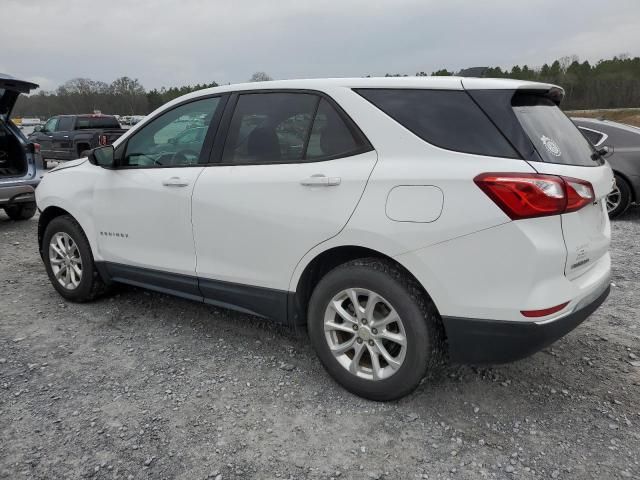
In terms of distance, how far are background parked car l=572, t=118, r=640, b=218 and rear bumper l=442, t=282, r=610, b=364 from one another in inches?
219

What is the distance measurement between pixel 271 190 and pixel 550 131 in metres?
1.49

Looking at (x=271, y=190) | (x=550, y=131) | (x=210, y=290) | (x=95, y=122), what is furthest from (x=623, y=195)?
(x=95, y=122)

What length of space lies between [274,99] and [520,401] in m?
2.25

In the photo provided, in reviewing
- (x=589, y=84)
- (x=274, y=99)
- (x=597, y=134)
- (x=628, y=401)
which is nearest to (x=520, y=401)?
(x=628, y=401)

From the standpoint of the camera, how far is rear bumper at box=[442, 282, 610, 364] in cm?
229

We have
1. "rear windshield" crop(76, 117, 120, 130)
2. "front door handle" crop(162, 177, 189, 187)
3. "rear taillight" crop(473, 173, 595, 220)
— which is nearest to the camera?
"rear taillight" crop(473, 173, 595, 220)

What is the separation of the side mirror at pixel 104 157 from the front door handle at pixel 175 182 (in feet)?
2.09

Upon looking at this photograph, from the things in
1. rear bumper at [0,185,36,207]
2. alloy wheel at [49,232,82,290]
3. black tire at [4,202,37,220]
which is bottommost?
black tire at [4,202,37,220]

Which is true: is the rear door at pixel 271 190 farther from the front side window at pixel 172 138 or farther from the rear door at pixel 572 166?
the rear door at pixel 572 166

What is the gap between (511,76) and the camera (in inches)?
1809

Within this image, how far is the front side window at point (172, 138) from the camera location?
11.1 ft

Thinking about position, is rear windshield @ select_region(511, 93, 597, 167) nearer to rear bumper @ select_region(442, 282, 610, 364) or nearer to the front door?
rear bumper @ select_region(442, 282, 610, 364)

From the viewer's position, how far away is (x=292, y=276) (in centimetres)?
289

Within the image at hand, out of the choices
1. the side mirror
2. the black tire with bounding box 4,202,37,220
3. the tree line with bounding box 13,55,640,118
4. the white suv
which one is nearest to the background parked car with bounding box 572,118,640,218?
the white suv
